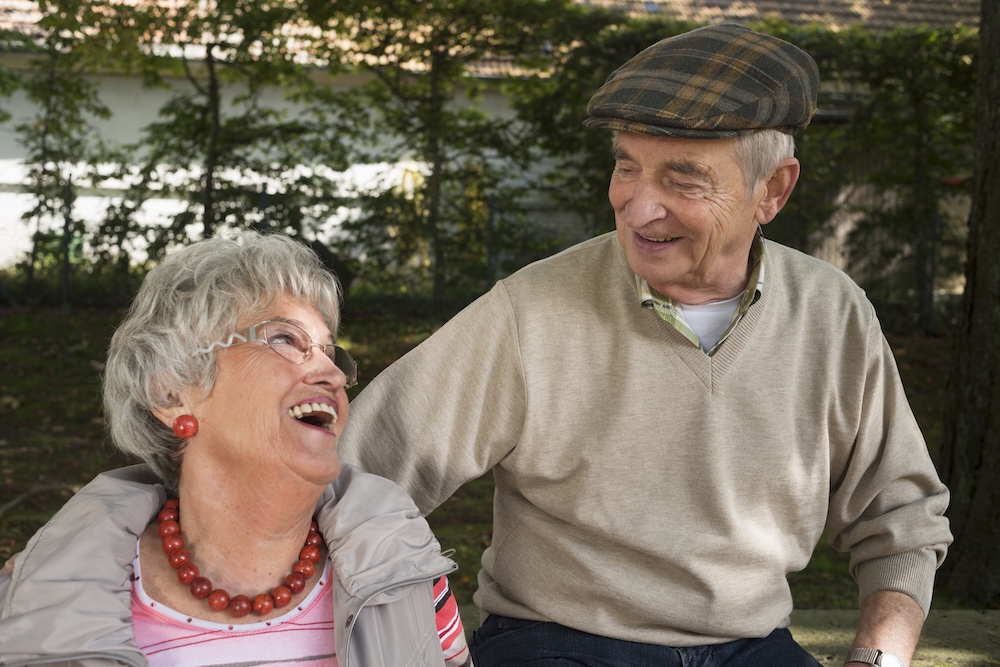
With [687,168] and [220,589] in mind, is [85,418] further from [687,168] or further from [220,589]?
[687,168]

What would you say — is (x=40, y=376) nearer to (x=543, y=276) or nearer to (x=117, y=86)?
(x=117, y=86)

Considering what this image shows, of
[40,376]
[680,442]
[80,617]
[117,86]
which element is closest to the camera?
[80,617]

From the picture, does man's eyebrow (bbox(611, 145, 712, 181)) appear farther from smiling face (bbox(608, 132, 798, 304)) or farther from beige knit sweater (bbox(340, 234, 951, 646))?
beige knit sweater (bbox(340, 234, 951, 646))

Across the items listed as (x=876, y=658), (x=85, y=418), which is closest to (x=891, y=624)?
(x=876, y=658)

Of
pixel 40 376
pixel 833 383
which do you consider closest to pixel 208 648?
pixel 833 383

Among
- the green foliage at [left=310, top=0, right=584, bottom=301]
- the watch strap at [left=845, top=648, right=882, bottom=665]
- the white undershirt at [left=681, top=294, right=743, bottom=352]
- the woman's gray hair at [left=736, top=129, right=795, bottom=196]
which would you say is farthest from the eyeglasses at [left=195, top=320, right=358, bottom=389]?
the green foliage at [left=310, top=0, right=584, bottom=301]

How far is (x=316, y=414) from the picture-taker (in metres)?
2.22

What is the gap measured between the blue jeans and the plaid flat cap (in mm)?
1108

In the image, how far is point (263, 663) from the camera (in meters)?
2.03

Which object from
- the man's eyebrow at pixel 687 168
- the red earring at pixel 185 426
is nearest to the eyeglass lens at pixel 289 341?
the red earring at pixel 185 426

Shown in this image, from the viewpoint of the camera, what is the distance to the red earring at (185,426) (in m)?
2.11

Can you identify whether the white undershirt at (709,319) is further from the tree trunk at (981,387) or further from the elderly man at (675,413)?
the tree trunk at (981,387)

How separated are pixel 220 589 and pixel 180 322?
522 mm

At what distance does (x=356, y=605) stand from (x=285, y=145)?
826cm
